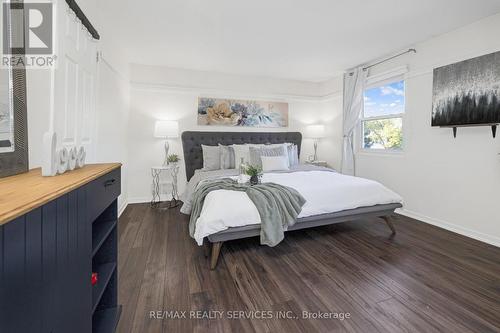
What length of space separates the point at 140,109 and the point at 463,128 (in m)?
4.84

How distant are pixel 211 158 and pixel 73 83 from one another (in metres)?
2.46

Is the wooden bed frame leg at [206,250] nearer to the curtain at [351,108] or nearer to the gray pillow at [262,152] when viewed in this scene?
the gray pillow at [262,152]

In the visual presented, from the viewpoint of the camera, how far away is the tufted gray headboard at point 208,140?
4367 mm

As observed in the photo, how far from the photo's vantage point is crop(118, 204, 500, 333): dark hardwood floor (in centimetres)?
151

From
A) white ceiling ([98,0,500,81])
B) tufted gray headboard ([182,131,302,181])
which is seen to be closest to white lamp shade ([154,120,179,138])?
tufted gray headboard ([182,131,302,181])

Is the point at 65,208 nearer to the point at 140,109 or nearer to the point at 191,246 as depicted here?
the point at 191,246

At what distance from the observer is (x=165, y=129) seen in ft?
13.1

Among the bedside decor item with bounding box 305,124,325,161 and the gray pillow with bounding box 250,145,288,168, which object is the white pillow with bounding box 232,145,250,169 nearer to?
the gray pillow with bounding box 250,145,288,168

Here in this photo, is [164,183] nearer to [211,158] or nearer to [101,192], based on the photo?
[211,158]

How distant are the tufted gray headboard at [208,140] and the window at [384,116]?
5.34 ft

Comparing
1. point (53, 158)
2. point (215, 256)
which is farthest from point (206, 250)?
point (53, 158)

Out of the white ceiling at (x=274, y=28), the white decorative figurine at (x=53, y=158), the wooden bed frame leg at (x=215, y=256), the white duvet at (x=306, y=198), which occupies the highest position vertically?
the white ceiling at (x=274, y=28)

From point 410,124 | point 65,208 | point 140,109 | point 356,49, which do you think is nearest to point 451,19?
point 356,49

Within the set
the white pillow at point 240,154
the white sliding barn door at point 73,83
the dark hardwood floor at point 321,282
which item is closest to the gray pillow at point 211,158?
the white pillow at point 240,154
